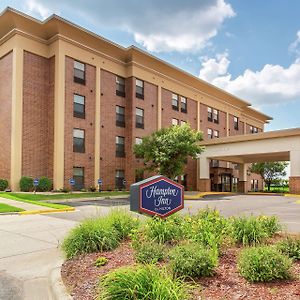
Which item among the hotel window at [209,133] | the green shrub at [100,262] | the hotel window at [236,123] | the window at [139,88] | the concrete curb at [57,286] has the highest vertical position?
the window at [139,88]

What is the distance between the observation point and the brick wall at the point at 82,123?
30141 mm

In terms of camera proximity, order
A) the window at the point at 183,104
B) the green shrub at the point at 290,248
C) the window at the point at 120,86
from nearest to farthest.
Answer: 1. the green shrub at the point at 290,248
2. the window at the point at 120,86
3. the window at the point at 183,104

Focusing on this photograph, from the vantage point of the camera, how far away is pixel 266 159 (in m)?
42.1

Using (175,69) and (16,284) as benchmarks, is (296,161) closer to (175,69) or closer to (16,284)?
(175,69)

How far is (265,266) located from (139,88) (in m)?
33.3

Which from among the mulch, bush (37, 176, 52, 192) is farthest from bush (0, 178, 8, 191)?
the mulch

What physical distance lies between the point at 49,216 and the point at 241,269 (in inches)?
476

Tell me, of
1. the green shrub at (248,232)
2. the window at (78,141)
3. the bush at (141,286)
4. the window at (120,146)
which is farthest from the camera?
the window at (120,146)

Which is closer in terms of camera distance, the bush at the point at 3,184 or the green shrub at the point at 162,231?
the green shrub at the point at 162,231

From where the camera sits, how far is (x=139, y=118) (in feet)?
121

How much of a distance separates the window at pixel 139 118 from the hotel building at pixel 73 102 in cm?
11

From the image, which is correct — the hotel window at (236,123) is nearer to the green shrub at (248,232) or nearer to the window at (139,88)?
the window at (139,88)

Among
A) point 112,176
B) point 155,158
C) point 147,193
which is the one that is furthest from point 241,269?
point 112,176

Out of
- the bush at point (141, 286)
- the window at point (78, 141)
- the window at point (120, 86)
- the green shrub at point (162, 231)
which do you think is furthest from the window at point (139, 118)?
the bush at point (141, 286)
